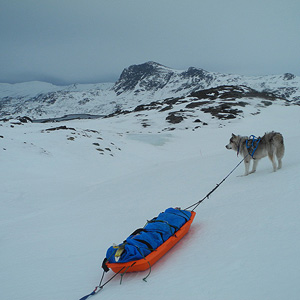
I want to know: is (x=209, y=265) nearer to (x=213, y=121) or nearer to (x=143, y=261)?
(x=143, y=261)

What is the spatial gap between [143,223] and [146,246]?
2613 mm

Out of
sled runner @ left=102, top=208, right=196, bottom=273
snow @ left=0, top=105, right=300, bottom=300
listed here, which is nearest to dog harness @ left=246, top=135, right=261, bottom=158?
snow @ left=0, top=105, right=300, bottom=300

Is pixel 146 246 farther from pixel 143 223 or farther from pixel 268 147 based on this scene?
pixel 268 147

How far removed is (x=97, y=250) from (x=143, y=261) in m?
2.12

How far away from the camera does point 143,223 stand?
6.51m

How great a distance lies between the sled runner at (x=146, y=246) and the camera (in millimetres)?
3746

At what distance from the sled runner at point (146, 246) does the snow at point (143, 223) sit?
0.21 meters

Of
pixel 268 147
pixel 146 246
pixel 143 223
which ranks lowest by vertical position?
pixel 143 223

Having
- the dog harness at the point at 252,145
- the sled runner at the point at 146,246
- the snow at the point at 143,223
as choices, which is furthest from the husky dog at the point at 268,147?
the sled runner at the point at 146,246

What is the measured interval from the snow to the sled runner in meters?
0.21

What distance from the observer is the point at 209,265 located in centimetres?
333

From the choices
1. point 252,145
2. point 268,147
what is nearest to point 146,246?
point 268,147

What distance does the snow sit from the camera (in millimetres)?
2918

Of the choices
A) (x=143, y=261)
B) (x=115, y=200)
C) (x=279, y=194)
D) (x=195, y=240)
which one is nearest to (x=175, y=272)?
(x=143, y=261)
